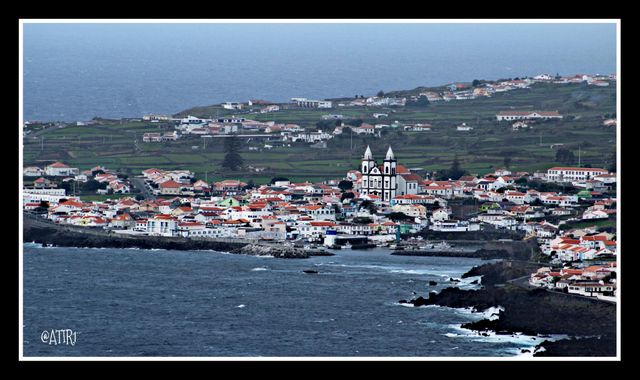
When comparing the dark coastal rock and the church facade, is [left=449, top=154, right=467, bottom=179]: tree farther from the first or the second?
the dark coastal rock

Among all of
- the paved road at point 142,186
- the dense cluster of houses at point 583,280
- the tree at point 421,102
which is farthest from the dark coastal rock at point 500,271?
the tree at point 421,102

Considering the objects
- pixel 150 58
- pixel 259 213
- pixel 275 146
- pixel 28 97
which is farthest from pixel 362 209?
pixel 150 58

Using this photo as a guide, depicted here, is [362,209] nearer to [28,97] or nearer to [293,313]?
[293,313]

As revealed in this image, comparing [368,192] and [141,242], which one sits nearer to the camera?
[141,242]

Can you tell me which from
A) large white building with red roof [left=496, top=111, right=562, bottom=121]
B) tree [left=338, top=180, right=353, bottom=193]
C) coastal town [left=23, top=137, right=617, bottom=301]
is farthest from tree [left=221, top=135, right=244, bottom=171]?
large white building with red roof [left=496, top=111, right=562, bottom=121]

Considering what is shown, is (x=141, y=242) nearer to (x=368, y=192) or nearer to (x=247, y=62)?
(x=368, y=192)

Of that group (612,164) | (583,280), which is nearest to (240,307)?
(583,280)
